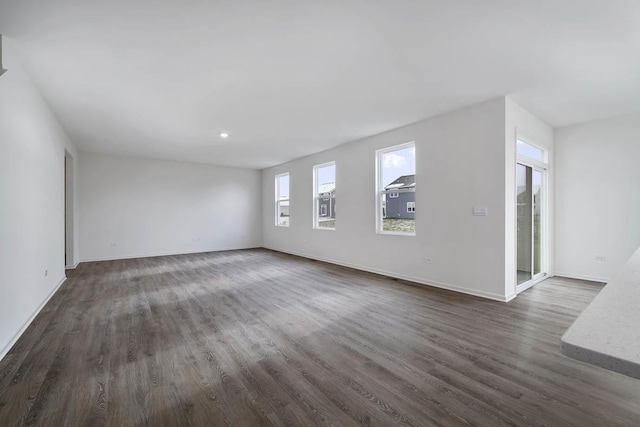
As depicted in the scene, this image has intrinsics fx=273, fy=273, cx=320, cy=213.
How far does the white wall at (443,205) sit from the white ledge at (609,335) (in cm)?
311

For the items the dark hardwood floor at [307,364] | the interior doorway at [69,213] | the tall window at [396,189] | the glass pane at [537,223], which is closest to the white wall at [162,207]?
the interior doorway at [69,213]

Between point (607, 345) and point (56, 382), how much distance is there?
2923 mm

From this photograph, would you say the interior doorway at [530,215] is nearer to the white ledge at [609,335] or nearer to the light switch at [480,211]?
the light switch at [480,211]

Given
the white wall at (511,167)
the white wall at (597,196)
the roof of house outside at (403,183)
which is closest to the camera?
the white wall at (511,167)

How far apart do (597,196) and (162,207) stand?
9.26m

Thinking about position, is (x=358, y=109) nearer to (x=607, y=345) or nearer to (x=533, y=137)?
(x=533, y=137)

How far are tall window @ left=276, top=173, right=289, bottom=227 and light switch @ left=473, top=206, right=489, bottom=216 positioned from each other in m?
5.17

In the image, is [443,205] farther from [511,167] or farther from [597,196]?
[597,196]

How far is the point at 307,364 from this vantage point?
212 centimetres

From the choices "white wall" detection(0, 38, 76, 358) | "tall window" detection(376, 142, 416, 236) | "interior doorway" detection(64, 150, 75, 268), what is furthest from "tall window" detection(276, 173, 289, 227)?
"white wall" detection(0, 38, 76, 358)

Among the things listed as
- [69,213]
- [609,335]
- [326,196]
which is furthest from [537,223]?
[69,213]

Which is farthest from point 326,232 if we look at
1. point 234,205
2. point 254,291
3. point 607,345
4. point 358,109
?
point 607,345

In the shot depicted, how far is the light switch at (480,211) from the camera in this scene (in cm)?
363

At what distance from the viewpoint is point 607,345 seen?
1.73 feet
